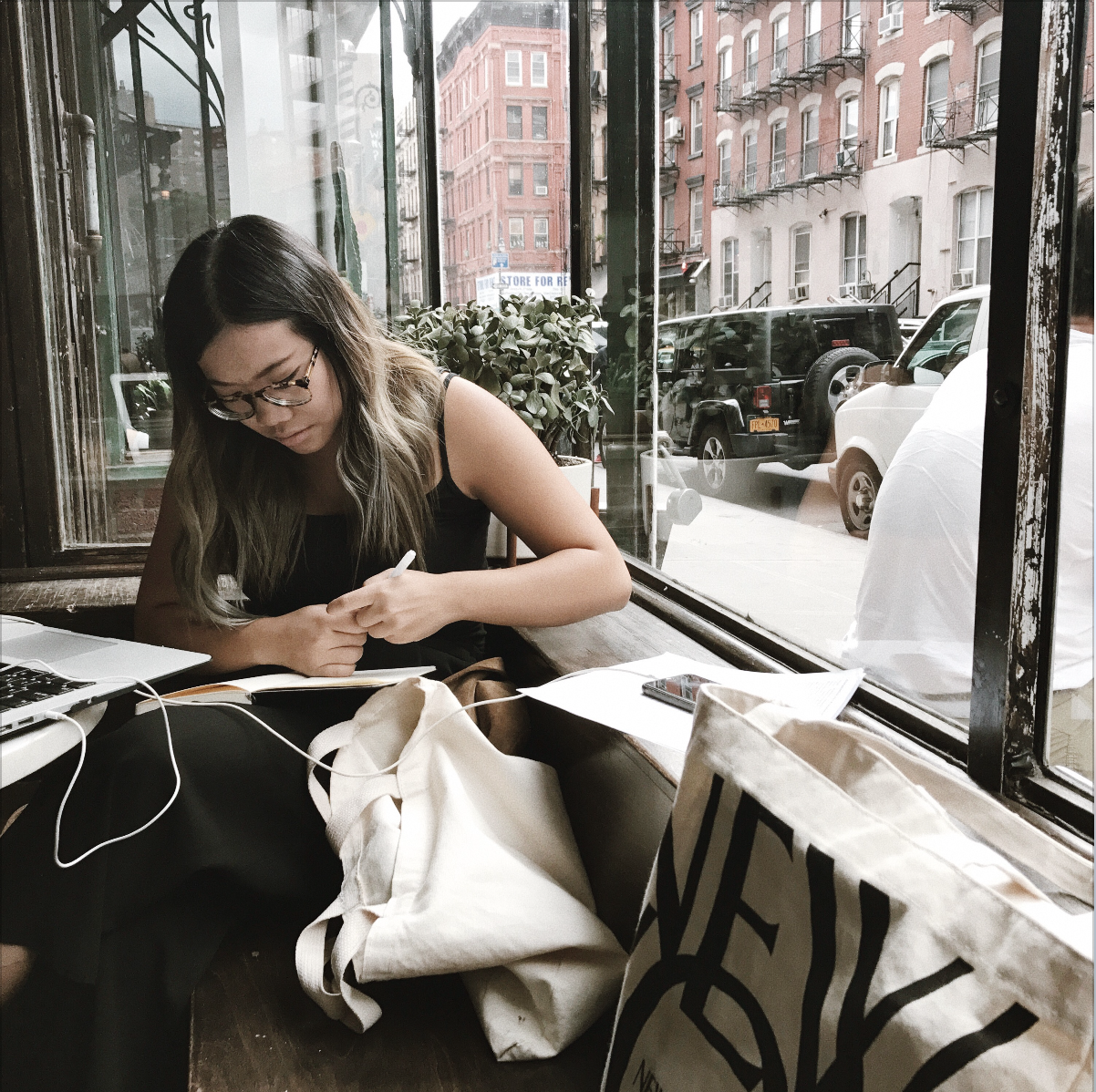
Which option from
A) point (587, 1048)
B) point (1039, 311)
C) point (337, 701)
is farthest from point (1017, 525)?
point (337, 701)

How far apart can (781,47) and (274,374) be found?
764mm

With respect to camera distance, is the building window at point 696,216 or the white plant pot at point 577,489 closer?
the building window at point 696,216

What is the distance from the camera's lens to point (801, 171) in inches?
43.2

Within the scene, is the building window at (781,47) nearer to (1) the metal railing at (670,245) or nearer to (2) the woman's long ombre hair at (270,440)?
(1) the metal railing at (670,245)

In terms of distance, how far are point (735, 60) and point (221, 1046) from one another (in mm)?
1361

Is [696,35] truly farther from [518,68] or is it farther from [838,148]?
[518,68]

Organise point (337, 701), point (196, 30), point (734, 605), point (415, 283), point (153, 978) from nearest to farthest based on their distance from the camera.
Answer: point (153, 978) → point (337, 701) → point (734, 605) → point (196, 30) → point (415, 283)

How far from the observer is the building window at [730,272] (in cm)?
135

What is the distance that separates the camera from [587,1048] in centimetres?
81

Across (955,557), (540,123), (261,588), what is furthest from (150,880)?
(540,123)

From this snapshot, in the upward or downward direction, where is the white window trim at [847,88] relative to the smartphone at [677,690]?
upward

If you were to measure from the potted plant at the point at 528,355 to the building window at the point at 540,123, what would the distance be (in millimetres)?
552

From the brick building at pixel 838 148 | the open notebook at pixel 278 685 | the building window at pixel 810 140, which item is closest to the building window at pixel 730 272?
the brick building at pixel 838 148

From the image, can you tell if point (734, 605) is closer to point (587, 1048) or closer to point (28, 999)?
point (587, 1048)
